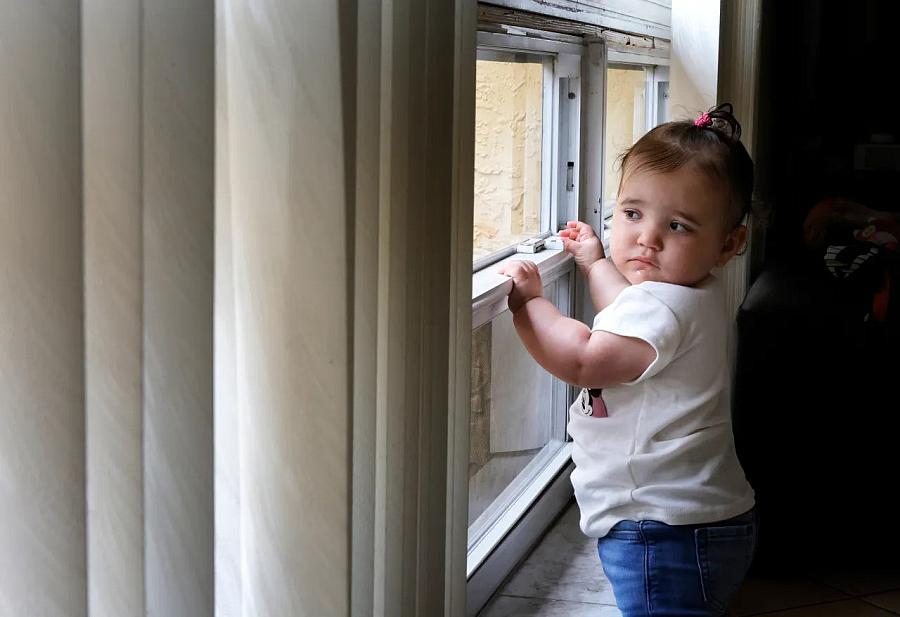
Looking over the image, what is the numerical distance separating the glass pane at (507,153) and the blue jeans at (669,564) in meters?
0.56

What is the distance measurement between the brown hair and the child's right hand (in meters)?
0.21

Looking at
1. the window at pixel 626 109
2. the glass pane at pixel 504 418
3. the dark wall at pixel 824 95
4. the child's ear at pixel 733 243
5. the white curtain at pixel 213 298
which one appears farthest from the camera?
the dark wall at pixel 824 95

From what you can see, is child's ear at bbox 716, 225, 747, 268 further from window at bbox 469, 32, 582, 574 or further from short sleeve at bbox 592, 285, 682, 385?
window at bbox 469, 32, 582, 574

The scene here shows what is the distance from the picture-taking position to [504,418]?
2.16 m

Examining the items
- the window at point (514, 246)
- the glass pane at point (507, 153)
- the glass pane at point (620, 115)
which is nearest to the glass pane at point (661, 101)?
the glass pane at point (620, 115)

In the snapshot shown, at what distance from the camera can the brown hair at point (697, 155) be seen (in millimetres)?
1595

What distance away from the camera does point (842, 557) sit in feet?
7.70

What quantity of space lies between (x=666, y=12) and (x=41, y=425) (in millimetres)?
2435

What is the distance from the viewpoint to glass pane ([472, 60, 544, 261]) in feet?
6.32

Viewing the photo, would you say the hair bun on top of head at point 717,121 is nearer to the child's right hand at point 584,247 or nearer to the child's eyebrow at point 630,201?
the child's eyebrow at point 630,201

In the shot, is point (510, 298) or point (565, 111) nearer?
point (510, 298)

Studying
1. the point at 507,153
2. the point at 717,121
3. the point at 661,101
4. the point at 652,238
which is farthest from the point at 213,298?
the point at 661,101

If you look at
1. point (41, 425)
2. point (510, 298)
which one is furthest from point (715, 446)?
point (41, 425)

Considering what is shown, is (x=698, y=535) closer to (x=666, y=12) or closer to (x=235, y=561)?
(x=235, y=561)
